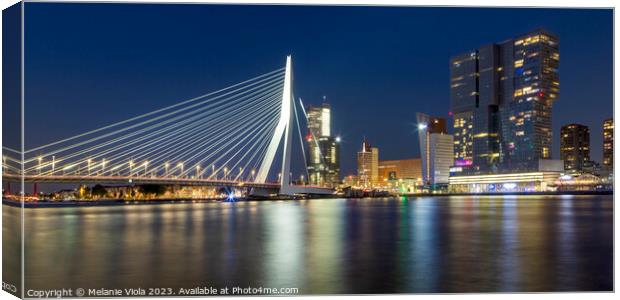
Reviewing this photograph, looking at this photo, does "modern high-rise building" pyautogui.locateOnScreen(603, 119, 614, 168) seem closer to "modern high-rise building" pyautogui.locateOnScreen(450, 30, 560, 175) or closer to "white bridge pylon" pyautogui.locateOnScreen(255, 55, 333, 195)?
"white bridge pylon" pyautogui.locateOnScreen(255, 55, 333, 195)

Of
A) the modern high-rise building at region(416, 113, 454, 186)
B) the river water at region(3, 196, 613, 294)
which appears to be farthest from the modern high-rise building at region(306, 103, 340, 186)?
the river water at region(3, 196, 613, 294)

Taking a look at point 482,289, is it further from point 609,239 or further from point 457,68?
point 457,68

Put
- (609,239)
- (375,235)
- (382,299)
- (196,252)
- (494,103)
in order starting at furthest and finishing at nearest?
1. (494,103)
2. (375,235)
3. (609,239)
4. (196,252)
5. (382,299)

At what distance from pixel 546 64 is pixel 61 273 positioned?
→ 94.3 metres

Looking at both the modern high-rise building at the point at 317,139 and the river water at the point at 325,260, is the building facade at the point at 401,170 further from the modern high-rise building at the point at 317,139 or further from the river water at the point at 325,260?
the river water at the point at 325,260

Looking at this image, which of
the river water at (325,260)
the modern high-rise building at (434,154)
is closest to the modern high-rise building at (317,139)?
the modern high-rise building at (434,154)

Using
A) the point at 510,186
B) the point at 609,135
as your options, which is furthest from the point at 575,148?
the point at 609,135

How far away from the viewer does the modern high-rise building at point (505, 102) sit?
90.5m

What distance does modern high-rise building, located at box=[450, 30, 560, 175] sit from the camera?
9050 cm

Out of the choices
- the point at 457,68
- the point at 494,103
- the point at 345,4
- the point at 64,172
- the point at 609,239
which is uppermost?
the point at 457,68

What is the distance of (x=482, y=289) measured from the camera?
6527mm

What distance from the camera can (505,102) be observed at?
9844cm

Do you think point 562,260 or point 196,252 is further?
point 196,252

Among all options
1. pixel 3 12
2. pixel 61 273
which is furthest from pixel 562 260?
pixel 3 12
